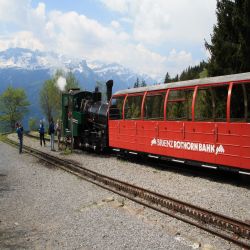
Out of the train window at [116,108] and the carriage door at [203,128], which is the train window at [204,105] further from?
the train window at [116,108]

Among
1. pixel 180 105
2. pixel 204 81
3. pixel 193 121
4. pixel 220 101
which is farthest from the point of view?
pixel 180 105

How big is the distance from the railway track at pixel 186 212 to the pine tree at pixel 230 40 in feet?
32.0

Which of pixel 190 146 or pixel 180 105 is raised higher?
pixel 180 105

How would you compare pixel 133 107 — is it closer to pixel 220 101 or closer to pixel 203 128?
pixel 203 128

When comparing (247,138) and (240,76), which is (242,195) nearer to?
(247,138)

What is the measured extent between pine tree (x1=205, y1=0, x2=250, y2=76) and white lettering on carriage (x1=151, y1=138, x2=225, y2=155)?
7.17 m

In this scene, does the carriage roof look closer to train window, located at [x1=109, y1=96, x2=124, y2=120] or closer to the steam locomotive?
the steam locomotive

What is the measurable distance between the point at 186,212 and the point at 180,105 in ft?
17.2

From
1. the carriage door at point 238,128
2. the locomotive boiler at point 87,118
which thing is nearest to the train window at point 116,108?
the locomotive boiler at point 87,118

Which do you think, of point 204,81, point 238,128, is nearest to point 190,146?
point 204,81

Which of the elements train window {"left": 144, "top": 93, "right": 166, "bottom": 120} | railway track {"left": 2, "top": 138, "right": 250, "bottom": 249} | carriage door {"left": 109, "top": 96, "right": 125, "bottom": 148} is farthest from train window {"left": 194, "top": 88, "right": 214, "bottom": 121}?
carriage door {"left": 109, "top": 96, "right": 125, "bottom": 148}

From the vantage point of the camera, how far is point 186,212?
8352mm

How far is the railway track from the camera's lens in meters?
6.91

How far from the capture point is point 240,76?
10.7 metres
